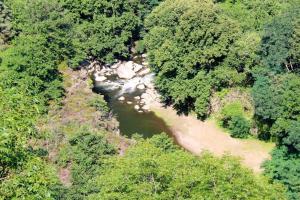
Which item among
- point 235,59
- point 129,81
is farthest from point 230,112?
point 129,81

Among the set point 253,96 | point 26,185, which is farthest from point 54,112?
point 26,185

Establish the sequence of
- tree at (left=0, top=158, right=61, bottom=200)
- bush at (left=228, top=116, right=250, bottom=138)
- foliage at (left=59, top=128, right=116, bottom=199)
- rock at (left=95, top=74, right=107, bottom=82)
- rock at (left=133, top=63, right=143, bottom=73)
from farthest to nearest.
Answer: rock at (left=133, top=63, right=143, bottom=73) → rock at (left=95, top=74, right=107, bottom=82) → bush at (left=228, top=116, right=250, bottom=138) → foliage at (left=59, top=128, right=116, bottom=199) → tree at (left=0, top=158, right=61, bottom=200)

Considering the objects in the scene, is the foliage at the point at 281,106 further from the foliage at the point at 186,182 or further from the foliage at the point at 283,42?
the foliage at the point at 186,182

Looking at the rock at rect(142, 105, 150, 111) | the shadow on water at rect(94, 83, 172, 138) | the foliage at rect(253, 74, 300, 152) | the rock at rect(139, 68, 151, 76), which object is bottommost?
the shadow on water at rect(94, 83, 172, 138)

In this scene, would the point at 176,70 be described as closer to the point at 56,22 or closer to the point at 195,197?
the point at 56,22

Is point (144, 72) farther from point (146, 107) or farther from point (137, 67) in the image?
point (146, 107)

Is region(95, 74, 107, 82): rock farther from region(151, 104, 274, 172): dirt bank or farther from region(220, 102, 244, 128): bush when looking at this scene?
region(220, 102, 244, 128): bush

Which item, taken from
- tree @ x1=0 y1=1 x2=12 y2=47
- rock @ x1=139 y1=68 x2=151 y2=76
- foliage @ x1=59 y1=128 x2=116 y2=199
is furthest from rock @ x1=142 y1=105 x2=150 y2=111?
tree @ x1=0 y1=1 x2=12 y2=47
